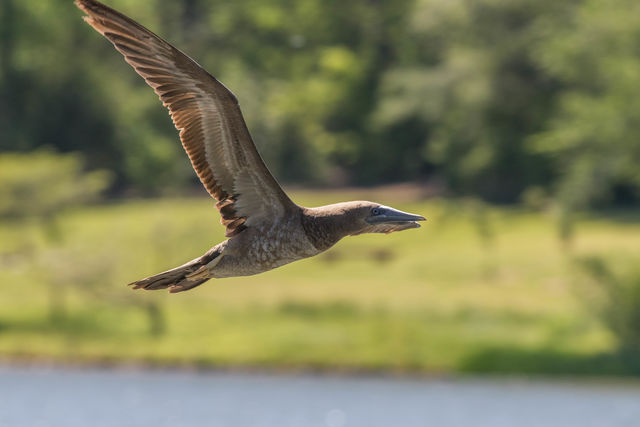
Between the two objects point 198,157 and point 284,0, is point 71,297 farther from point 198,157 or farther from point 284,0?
point 198,157

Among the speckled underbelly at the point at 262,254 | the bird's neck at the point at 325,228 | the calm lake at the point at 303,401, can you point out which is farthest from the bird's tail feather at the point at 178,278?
the calm lake at the point at 303,401

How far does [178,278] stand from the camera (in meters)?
10.2

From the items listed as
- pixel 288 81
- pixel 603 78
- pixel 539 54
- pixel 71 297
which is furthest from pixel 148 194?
pixel 603 78

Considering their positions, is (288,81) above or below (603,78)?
above

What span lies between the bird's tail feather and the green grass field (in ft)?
121

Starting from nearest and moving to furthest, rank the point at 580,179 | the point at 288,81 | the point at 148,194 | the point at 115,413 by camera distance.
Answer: the point at 115,413 → the point at 580,179 → the point at 148,194 → the point at 288,81

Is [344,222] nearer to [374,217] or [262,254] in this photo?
[374,217]

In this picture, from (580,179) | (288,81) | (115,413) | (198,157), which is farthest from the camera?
(288,81)

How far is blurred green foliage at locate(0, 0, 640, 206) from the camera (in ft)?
223

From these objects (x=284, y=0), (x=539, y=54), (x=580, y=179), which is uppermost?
(x=284, y=0)

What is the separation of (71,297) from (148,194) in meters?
19.9

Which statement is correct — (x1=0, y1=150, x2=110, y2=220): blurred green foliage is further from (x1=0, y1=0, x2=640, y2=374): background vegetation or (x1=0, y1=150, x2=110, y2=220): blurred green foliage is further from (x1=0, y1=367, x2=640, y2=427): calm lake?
(x1=0, y1=367, x2=640, y2=427): calm lake

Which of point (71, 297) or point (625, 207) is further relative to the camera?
point (625, 207)

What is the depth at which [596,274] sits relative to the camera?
48.4m
